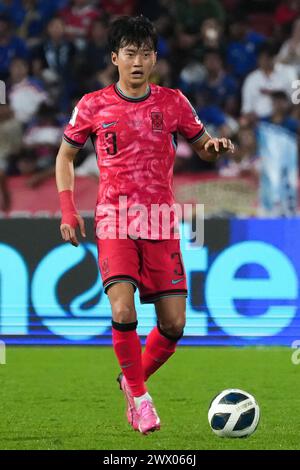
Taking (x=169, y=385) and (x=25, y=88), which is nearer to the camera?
(x=169, y=385)

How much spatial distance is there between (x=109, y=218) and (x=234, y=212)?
20.7 feet

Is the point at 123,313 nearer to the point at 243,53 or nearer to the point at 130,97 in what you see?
the point at 130,97

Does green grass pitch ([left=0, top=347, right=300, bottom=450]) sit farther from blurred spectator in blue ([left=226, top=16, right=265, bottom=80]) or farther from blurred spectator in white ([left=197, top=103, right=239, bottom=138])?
blurred spectator in blue ([left=226, top=16, right=265, bottom=80])

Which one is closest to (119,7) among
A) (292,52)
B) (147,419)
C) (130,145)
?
(292,52)

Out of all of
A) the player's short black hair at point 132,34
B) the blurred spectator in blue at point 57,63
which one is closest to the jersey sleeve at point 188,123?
the player's short black hair at point 132,34

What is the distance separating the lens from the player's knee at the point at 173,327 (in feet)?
21.0

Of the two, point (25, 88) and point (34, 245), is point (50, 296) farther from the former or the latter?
point (25, 88)

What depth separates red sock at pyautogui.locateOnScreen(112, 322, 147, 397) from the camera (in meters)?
6.12

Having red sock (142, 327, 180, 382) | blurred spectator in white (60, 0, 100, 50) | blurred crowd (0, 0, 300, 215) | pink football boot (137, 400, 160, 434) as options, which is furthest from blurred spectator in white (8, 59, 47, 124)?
pink football boot (137, 400, 160, 434)

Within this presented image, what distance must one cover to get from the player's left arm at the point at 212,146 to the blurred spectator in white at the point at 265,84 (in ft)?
21.6

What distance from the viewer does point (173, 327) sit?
253 inches

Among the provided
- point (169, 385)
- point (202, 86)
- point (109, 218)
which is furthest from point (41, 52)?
point (109, 218)

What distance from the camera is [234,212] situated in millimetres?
12484

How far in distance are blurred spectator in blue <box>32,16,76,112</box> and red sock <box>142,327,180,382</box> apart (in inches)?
299
